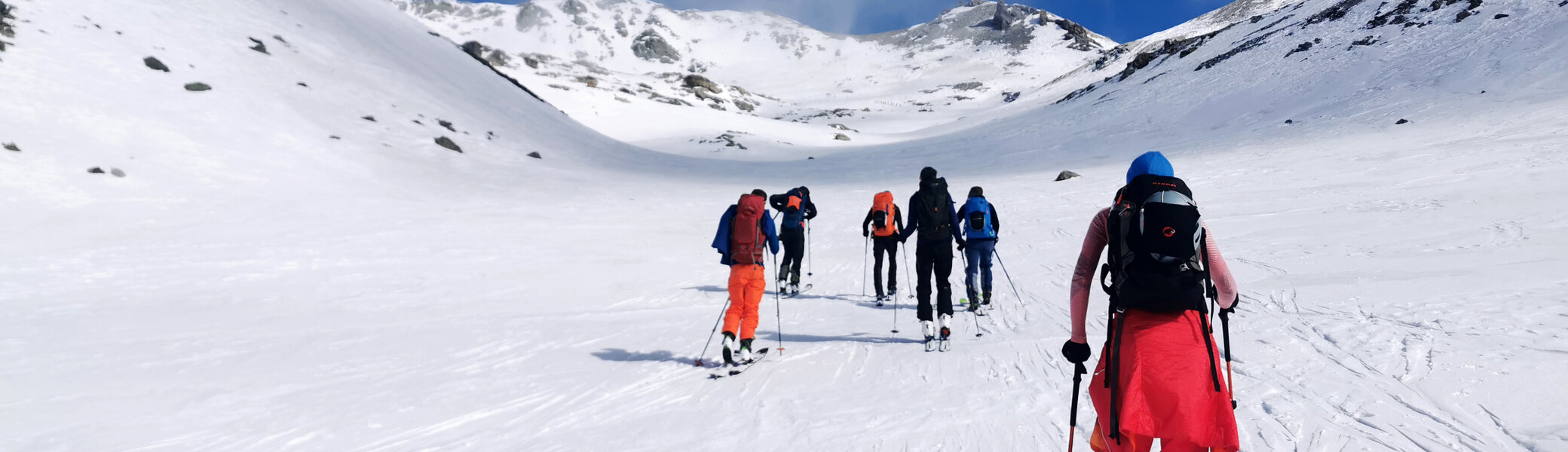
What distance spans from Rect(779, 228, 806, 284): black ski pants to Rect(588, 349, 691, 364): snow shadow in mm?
→ 3246

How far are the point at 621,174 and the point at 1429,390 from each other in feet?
87.8

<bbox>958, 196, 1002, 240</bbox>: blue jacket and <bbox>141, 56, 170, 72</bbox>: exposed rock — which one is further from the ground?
→ <bbox>141, 56, 170, 72</bbox>: exposed rock

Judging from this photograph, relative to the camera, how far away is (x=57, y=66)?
64.6 feet

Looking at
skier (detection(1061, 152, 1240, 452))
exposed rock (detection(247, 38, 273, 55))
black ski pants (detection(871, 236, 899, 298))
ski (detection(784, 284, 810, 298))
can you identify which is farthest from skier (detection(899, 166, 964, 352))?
exposed rock (detection(247, 38, 273, 55))

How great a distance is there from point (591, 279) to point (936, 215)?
6.68 meters

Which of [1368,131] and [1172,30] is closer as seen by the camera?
[1368,131]

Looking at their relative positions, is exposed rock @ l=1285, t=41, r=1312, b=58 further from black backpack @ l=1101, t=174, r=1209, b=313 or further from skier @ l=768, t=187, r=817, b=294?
black backpack @ l=1101, t=174, r=1209, b=313

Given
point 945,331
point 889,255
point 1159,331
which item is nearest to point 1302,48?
point 889,255

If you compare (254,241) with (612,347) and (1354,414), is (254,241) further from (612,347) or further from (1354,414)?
(1354,414)

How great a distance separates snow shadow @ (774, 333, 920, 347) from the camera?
7.82 metres

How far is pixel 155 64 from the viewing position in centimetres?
2256

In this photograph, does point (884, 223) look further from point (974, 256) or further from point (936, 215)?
point (936, 215)

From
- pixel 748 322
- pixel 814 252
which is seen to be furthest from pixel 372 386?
pixel 814 252

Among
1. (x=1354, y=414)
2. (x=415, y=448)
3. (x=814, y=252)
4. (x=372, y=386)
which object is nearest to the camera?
(x=1354, y=414)
